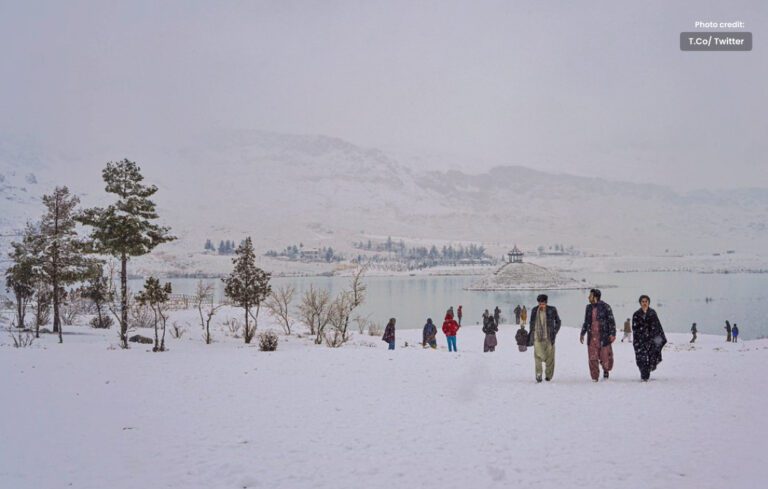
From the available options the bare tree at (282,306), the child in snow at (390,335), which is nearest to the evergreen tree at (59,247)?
the bare tree at (282,306)

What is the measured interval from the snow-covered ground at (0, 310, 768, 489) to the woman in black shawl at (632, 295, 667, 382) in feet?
1.48

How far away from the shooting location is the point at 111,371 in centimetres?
1586

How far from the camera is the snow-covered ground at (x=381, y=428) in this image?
710 cm

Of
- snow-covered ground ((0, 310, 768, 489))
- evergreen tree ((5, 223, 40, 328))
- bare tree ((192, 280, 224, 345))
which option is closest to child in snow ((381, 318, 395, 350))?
snow-covered ground ((0, 310, 768, 489))

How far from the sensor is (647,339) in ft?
41.6

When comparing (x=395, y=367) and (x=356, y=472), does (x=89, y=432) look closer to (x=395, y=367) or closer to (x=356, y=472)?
(x=356, y=472)

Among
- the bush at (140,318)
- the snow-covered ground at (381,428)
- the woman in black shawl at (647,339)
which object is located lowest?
the bush at (140,318)

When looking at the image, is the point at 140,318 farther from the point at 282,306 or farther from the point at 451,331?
the point at 451,331

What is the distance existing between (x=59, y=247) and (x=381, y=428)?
24.5m

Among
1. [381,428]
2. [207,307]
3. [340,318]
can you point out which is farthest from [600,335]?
[207,307]

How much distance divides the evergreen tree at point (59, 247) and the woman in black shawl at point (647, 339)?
25061 mm

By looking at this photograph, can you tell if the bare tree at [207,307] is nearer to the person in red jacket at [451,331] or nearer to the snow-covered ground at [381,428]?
the person in red jacket at [451,331]

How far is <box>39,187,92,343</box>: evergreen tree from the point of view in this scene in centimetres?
2731

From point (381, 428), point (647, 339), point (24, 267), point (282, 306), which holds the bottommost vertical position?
point (282, 306)
